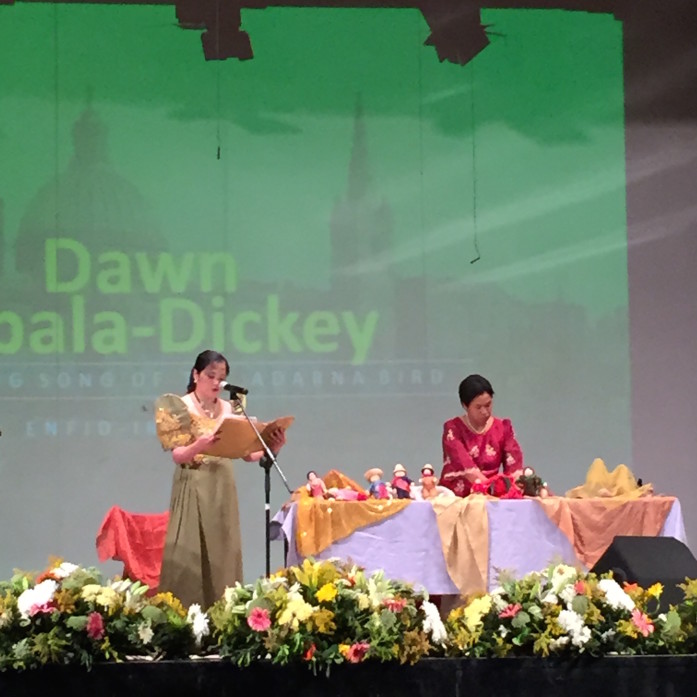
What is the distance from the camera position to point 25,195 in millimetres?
6395

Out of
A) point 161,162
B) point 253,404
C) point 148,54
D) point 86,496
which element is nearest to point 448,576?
point 253,404

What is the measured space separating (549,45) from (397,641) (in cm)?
496

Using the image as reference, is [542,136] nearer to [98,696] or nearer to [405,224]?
[405,224]

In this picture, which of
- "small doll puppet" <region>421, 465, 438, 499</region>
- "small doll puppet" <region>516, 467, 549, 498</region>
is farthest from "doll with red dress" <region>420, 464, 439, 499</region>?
"small doll puppet" <region>516, 467, 549, 498</region>

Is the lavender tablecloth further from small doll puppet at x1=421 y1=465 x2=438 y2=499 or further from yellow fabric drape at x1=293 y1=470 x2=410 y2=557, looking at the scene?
small doll puppet at x1=421 y1=465 x2=438 y2=499

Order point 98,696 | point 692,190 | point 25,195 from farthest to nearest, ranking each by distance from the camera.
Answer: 1. point 692,190
2. point 25,195
3. point 98,696

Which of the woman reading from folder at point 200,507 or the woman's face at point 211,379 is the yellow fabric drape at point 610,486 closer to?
the woman reading from folder at point 200,507

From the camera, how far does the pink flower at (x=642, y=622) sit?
2531 mm

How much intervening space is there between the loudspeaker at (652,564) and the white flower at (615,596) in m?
0.21

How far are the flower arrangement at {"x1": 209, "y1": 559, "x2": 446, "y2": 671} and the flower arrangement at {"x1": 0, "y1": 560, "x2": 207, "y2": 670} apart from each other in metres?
0.10

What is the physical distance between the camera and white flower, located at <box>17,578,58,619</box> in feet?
8.11

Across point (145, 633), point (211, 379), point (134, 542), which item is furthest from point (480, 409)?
point (145, 633)

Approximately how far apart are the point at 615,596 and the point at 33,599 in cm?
122

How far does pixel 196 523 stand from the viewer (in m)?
4.62
